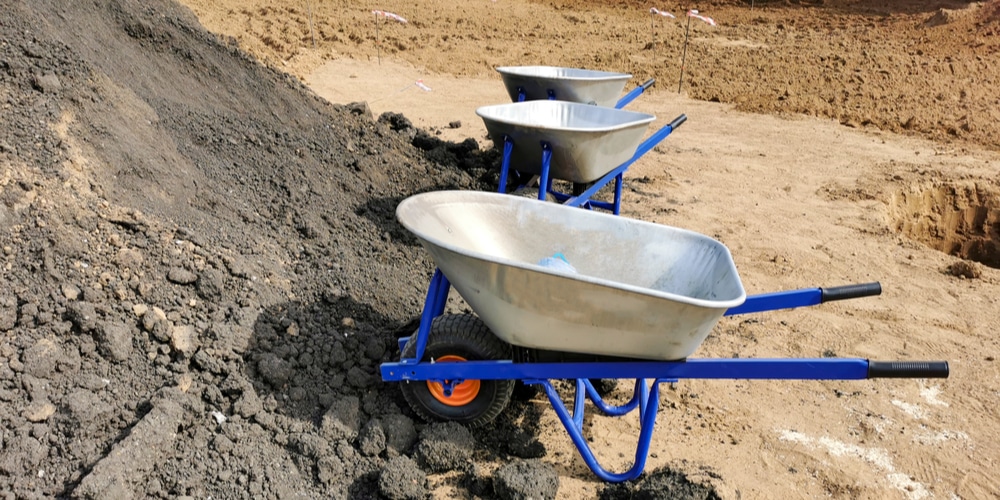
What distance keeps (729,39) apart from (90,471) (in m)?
14.4

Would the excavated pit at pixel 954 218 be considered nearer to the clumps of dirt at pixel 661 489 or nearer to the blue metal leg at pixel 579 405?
the blue metal leg at pixel 579 405

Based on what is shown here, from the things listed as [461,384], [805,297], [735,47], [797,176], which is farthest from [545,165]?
[735,47]

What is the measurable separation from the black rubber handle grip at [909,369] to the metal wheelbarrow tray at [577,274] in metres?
0.49

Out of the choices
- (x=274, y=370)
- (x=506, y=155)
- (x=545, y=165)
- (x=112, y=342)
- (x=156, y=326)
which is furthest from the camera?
(x=506, y=155)

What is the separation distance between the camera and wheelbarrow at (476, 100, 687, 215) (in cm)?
467

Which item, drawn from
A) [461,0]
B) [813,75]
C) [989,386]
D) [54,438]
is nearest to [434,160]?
[54,438]

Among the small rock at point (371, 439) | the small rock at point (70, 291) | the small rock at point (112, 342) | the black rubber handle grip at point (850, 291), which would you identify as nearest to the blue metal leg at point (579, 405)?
the small rock at point (371, 439)

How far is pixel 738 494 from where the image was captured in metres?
3.06

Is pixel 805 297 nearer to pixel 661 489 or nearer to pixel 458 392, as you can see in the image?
pixel 661 489

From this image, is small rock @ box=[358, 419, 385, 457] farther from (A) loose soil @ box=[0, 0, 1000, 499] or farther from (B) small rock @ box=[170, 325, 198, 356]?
(B) small rock @ box=[170, 325, 198, 356]

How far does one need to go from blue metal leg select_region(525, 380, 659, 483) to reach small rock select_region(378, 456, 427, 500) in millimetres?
647

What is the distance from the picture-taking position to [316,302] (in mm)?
3705

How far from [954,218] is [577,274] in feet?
20.0

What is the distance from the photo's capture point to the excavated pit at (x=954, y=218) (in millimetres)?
6590
